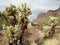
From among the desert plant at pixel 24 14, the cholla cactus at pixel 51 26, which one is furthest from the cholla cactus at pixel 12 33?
the cholla cactus at pixel 51 26

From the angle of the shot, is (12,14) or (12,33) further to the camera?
(12,14)

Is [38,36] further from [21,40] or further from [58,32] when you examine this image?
[21,40]

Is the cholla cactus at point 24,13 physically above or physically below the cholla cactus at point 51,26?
above

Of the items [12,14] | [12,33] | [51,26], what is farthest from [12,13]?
[51,26]

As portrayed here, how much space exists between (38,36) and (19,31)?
7586mm

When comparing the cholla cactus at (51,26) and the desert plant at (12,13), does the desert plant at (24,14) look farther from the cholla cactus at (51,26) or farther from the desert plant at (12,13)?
the cholla cactus at (51,26)

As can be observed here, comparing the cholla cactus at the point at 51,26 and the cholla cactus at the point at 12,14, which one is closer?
the cholla cactus at the point at 12,14

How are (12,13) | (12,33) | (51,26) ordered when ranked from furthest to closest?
1. (51,26)
2. (12,13)
3. (12,33)

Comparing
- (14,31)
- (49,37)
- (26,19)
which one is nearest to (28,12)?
(26,19)

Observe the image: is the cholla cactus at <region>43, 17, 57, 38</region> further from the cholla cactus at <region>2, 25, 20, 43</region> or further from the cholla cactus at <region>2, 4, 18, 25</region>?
the cholla cactus at <region>2, 25, 20, 43</region>

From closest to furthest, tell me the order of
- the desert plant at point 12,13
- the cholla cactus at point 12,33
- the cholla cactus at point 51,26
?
the cholla cactus at point 12,33 → the desert plant at point 12,13 → the cholla cactus at point 51,26

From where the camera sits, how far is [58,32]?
118 feet

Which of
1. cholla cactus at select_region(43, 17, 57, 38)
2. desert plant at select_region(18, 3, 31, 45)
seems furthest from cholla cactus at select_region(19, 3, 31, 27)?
cholla cactus at select_region(43, 17, 57, 38)

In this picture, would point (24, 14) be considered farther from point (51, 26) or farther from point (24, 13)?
point (51, 26)
